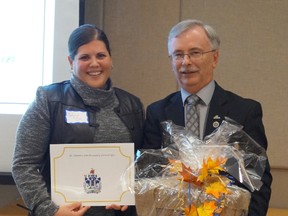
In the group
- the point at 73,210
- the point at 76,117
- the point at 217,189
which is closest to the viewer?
the point at 217,189

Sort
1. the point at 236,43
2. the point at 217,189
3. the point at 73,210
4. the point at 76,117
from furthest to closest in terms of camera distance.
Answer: the point at 236,43 < the point at 76,117 < the point at 73,210 < the point at 217,189

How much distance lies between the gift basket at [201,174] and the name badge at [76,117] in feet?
0.99

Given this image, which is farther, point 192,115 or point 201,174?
point 192,115

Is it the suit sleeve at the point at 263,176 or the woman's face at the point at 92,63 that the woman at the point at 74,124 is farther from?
the suit sleeve at the point at 263,176

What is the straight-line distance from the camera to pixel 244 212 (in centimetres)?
124

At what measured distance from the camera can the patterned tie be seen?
5.13ft

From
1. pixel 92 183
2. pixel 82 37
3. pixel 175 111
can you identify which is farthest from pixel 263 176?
pixel 82 37

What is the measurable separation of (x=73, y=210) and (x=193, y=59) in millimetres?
757

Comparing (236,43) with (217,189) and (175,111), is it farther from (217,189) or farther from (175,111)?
(217,189)

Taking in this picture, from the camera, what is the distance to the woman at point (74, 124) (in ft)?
4.85

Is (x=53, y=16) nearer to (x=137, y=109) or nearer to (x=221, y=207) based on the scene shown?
(x=137, y=109)

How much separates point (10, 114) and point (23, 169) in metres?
0.89

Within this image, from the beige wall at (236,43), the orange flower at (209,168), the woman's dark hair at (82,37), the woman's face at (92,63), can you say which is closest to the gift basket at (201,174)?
the orange flower at (209,168)

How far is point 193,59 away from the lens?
156cm
